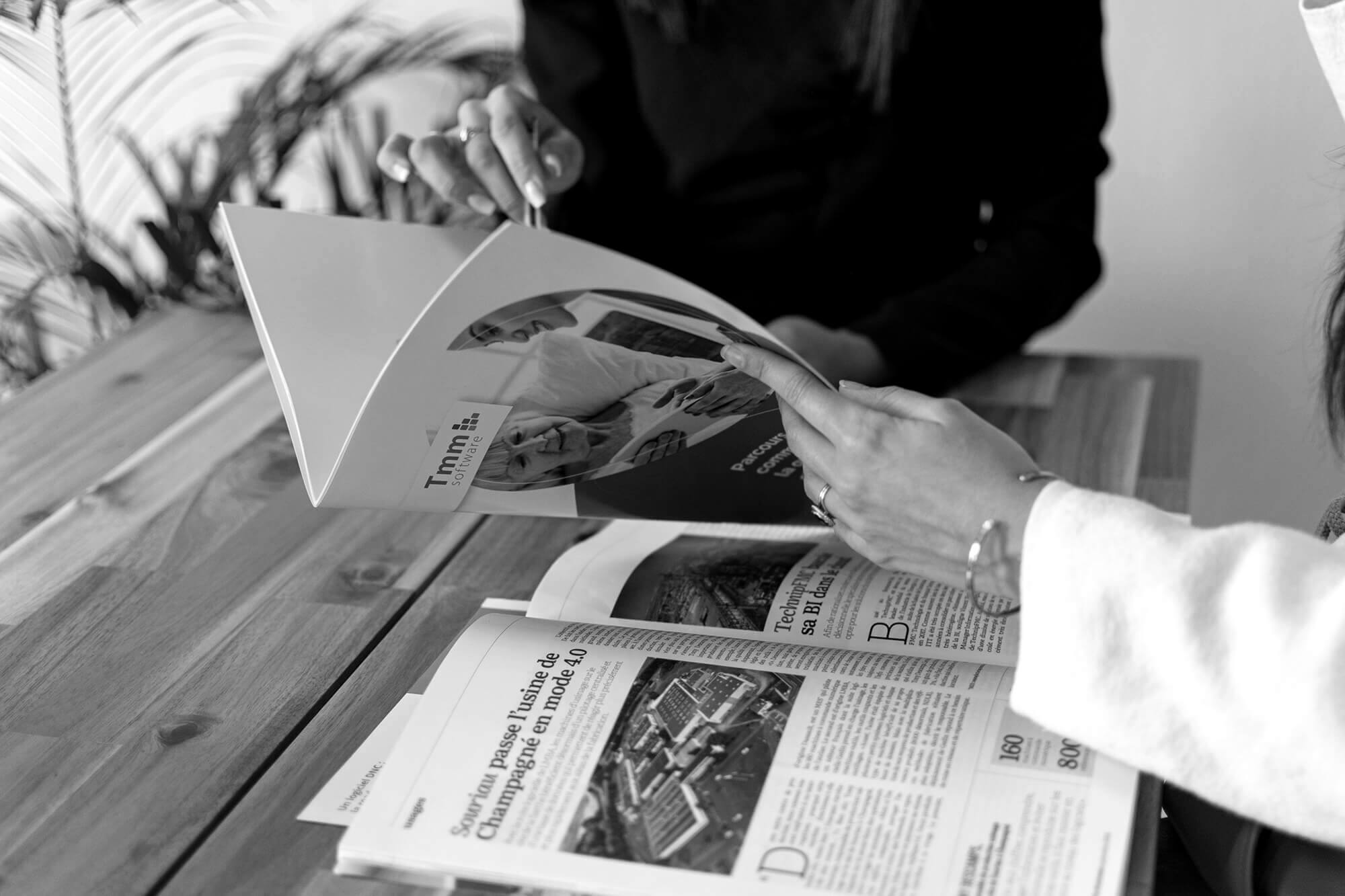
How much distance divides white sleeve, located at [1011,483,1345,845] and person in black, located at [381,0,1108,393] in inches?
21.5

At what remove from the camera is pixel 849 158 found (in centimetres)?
126

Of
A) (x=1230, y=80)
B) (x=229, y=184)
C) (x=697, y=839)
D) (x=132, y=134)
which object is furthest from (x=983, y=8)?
(x=132, y=134)

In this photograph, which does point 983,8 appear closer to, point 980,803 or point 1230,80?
point 1230,80

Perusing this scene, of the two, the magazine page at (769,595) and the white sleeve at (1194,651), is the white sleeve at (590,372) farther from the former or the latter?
the white sleeve at (1194,651)

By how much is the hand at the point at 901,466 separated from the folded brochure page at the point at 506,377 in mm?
50

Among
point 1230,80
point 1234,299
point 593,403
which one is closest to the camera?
point 593,403

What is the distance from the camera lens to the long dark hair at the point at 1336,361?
80cm

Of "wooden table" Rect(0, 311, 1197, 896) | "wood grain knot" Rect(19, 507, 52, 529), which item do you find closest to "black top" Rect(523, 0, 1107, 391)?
"wooden table" Rect(0, 311, 1197, 896)

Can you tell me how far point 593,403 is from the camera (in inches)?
29.7

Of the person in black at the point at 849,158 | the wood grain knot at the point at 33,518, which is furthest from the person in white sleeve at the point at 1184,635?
the wood grain knot at the point at 33,518

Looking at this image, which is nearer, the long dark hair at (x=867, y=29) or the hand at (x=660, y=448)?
the hand at (x=660, y=448)

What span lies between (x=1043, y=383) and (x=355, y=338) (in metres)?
0.67

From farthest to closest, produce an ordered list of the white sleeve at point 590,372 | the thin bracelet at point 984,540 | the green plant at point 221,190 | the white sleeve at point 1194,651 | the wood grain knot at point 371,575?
the green plant at point 221,190 < the wood grain knot at point 371,575 < the white sleeve at point 590,372 < the thin bracelet at point 984,540 < the white sleeve at point 1194,651

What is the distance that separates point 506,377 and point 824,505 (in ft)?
0.69
